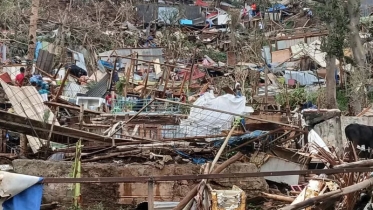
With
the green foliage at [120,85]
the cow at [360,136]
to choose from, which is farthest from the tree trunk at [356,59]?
the cow at [360,136]

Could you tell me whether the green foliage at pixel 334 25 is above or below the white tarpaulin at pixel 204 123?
above

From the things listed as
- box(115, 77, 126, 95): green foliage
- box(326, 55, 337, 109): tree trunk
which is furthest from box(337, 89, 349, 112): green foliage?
box(115, 77, 126, 95): green foliage

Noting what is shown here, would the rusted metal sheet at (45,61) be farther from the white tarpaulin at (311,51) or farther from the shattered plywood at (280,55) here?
the white tarpaulin at (311,51)

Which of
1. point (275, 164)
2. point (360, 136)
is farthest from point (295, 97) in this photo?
point (360, 136)

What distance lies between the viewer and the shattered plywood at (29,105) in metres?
7.99

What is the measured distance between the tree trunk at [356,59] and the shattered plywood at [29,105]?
32.2ft

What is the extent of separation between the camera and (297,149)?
29.1ft

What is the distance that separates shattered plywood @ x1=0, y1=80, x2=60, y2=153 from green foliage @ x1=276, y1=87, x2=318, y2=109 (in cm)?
891

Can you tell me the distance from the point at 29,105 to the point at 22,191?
4.27m

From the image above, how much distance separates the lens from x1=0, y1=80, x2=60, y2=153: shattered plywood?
7.99 metres

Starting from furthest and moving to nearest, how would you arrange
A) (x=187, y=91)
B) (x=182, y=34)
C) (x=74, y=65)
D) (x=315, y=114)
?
1. (x=182, y=34)
2. (x=74, y=65)
3. (x=187, y=91)
4. (x=315, y=114)

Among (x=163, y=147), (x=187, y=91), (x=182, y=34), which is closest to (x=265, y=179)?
(x=163, y=147)

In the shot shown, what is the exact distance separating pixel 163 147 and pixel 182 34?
18.4m

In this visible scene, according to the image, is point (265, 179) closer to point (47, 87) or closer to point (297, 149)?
point (297, 149)
